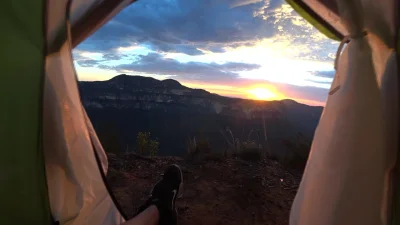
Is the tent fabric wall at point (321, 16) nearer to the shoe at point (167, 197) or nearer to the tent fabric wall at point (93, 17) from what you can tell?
the tent fabric wall at point (93, 17)

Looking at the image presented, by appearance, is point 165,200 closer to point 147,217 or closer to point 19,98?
point 147,217

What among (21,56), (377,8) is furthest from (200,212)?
(377,8)

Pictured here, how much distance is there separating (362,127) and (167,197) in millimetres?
1591

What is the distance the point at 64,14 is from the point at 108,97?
21.1 metres

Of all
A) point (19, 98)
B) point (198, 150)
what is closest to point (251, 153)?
point (198, 150)

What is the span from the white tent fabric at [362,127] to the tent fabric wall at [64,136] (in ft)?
4.37

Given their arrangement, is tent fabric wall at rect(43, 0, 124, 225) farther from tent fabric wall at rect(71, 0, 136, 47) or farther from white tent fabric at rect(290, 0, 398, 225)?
white tent fabric at rect(290, 0, 398, 225)

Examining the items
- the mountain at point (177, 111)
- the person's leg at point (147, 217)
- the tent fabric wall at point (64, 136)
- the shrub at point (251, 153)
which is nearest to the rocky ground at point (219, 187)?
the shrub at point (251, 153)

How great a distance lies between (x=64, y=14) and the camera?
160 centimetres

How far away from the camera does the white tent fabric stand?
1.28 m

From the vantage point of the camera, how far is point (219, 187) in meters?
3.75

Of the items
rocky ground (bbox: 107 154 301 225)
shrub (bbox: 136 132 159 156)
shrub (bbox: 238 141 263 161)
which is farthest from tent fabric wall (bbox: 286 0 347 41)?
shrub (bbox: 136 132 159 156)

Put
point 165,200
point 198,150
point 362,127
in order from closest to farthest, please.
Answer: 1. point 362,127
2. point 165,200
3. point 198,150

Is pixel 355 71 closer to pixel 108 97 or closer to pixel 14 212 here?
pixel 14 212
